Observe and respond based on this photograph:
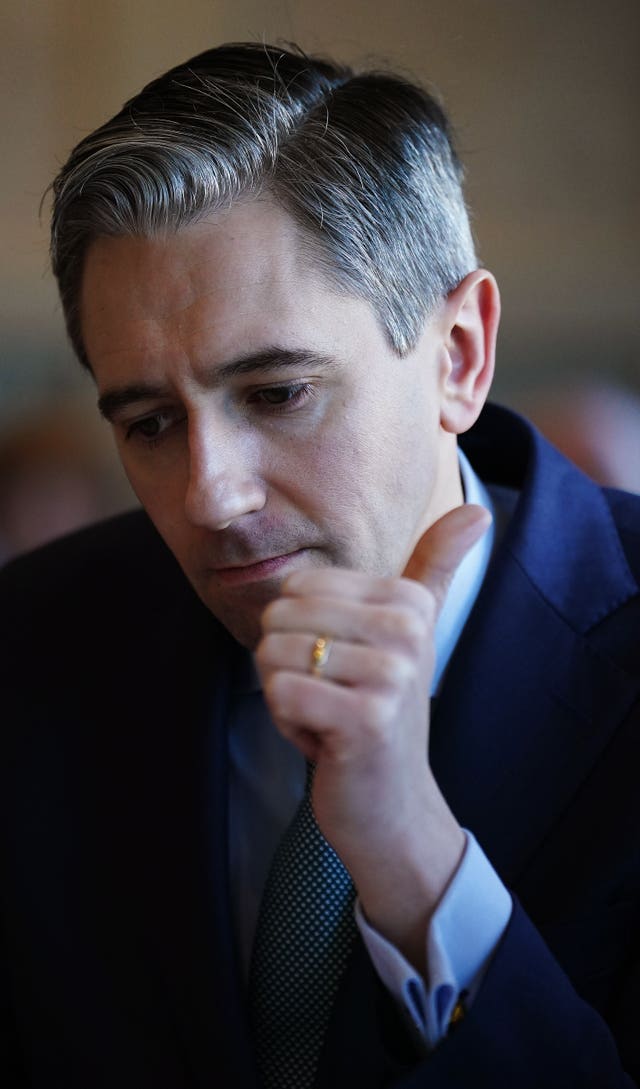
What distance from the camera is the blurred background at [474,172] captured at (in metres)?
1.86

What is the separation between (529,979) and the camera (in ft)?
2.48

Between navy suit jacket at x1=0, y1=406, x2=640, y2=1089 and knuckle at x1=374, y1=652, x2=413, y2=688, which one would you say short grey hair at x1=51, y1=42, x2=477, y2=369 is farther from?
knuckle at x1=374, y1=652, x2=413, y2=688

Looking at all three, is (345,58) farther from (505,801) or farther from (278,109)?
(505,801)

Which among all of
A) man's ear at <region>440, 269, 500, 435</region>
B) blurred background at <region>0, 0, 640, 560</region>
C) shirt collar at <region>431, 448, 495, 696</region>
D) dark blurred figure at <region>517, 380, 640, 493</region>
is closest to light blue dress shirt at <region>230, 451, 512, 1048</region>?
shirt collar at <region>431, 448, 495, 696</region>

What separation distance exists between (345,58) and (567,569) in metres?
1.23

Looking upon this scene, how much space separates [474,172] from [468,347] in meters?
1.43

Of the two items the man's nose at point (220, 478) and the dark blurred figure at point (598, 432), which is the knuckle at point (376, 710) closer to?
the man's nose at point (220, 478)

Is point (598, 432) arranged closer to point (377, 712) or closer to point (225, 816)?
point (225, 816)

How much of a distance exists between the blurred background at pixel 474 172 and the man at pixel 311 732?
68cm

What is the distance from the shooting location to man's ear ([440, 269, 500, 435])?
100cm

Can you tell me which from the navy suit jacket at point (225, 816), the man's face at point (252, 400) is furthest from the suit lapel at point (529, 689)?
the man's face at point (252, 400)

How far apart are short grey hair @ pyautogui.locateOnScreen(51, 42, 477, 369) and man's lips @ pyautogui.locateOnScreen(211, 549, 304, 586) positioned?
0.19 m

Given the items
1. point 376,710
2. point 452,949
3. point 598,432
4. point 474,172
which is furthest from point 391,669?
→ point 474,172

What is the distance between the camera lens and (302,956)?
35.9 inches
